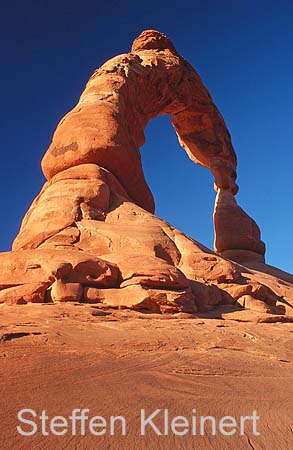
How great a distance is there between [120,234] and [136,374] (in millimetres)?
5205

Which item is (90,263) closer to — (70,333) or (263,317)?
(70,333)

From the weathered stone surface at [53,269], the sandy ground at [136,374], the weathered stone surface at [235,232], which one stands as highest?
the weathered stone surface at [235,232]

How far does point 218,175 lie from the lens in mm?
20875

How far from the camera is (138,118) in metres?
14.9

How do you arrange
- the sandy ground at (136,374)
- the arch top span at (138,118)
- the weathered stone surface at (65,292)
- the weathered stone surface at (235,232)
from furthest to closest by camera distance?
the weathered stone surface at (235,232) < the arch top span at (138,118) < the weathered stone surface at (65,292) < the sandy ground at (136,374)

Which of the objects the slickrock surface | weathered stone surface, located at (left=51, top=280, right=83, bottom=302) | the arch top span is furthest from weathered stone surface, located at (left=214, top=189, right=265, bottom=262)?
weathered stone surface, located at (left=51, top=280, right=83, bottom=302)

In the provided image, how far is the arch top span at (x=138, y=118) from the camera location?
37.0 ft

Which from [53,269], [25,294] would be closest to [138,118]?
[53,269]

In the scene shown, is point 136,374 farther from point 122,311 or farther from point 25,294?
point 25,294

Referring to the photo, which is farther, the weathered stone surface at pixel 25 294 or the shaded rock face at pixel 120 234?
the shaded rock face at pixel 120 234

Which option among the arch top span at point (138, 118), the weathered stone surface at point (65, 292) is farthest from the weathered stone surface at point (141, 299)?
the arch top span at point (138, 118)

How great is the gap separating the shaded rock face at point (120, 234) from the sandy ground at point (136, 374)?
80cm

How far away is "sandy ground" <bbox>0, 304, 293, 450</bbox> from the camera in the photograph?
2.32 metres

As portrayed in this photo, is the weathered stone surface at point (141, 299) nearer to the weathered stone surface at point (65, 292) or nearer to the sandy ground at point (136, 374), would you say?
the weathered stone surface at point (65, 292)
